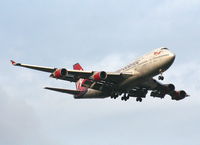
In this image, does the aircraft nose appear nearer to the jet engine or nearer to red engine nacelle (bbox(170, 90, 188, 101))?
the jet engine

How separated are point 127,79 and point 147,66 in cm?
313

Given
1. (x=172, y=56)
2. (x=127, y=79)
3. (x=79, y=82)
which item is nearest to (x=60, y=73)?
(x=127, y=79)

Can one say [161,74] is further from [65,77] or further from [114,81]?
[65,77]

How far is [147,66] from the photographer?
219 ft

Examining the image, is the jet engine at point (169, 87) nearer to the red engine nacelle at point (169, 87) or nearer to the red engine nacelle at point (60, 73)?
the red engine nacelle at point (169, 87)

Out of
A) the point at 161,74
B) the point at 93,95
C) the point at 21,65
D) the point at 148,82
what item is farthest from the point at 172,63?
the point at 21,65

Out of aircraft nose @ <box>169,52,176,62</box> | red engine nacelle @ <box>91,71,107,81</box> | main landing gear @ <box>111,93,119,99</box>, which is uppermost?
aircraft nose @ <box>169,52,176,62</box>

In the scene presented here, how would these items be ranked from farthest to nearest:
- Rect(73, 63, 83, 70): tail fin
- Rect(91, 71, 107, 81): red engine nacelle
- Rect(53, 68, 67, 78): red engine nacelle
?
Rect(73, 63, 83, 70): tail fin < Rect(91, 71, 107, 81): red engine nacelle < Rect(53, 68, 67, 78): red engine nacelle

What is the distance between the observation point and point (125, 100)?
74.5 m

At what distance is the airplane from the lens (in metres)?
66.7

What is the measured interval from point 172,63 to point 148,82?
6965 millimetres

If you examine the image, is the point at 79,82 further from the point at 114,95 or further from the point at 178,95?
the point at 178,95

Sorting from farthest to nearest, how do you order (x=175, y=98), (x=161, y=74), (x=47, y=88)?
(x=175, y=98), (x=47, y=88), (x=161, y=74)

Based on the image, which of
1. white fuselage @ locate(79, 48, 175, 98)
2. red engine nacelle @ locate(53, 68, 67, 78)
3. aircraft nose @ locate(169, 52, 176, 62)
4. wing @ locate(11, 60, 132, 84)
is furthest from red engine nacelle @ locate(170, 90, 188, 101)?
red engine nacelle @ locate(53, 68, 67, 78)
